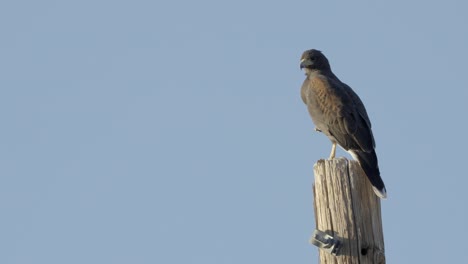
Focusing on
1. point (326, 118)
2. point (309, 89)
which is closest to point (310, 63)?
point (309, 89)

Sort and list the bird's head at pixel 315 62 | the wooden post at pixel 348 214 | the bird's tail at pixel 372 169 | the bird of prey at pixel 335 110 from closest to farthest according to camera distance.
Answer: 1. the wooden post at pixel 348 214
2. the bird's tail at pixel 372 169
3. the bird of prey at pixel 335 110
4. the bird's head at pixel 315 62

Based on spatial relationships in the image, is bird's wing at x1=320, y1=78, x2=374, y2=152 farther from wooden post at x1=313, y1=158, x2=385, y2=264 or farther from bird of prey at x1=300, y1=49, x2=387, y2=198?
wooden post at x1=313, y1=158, x2=385, y2=264

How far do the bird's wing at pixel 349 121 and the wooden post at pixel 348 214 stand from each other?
3501 millimetres

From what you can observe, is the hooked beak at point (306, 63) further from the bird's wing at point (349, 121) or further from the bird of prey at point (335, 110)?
the bird's wing at point (349, 121)

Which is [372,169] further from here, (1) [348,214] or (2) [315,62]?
(2) [315,62]

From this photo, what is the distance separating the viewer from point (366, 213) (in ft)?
19.3

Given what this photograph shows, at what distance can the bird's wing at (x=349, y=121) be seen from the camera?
9.80 m

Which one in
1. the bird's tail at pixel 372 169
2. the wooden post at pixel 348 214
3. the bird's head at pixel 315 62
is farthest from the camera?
the bird's head at pixel 315 62

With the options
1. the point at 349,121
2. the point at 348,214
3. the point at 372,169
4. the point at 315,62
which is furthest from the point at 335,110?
the point at 348,214

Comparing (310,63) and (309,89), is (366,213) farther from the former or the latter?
(310,63)

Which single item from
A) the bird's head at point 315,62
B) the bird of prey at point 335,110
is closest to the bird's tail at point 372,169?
the bird of prey at point 335,110

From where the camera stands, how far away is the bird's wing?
9.80m

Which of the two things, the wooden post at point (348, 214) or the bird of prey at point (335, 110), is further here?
the bird of prey at point (335, 110)

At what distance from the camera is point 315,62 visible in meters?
11.9
